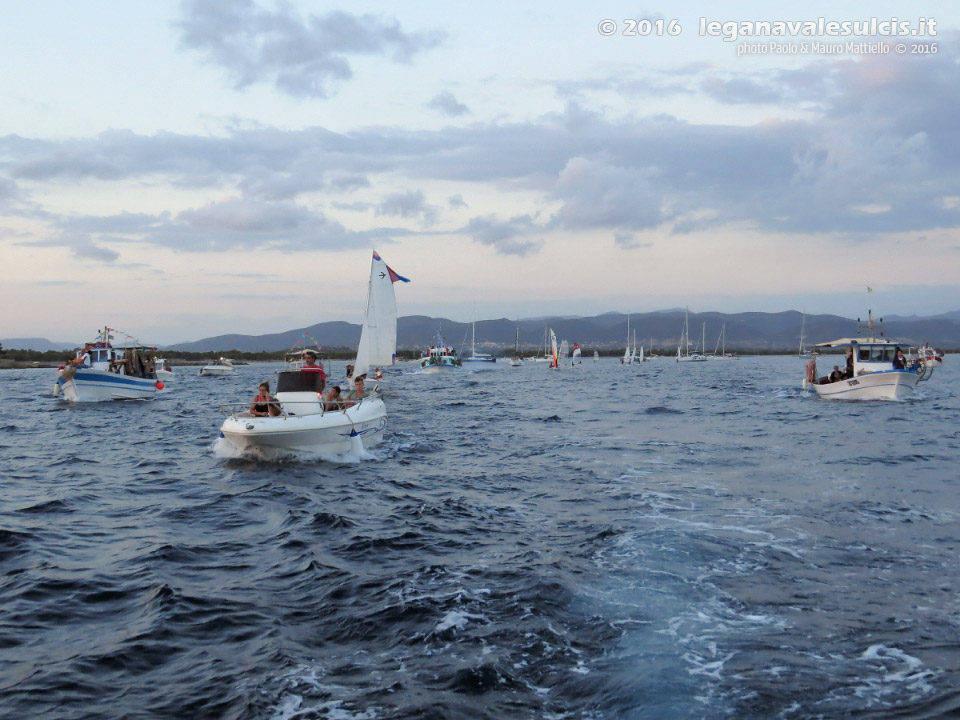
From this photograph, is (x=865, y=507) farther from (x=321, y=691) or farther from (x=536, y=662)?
(x=321, y=691)

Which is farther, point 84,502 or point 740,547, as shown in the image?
point 84,502

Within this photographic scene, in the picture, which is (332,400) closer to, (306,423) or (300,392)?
(300,392)

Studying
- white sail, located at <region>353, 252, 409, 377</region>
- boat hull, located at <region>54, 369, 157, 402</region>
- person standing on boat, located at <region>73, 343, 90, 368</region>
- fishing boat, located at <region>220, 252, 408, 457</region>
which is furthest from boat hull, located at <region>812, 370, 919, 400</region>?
person standing on boat, located at <region>73, 343, 90, 368</region>

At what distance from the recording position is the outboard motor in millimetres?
19406

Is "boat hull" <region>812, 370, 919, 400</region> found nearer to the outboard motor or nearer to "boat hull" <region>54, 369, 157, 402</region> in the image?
the outboard motor

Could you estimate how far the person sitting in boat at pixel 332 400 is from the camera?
19.5 m

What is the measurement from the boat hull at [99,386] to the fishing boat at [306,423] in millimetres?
25614

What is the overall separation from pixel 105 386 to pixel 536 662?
42.3 metres

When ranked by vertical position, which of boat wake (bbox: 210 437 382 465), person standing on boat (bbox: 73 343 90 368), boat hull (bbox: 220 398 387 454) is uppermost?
person standing on boat (bbox: 73 343 90 368)

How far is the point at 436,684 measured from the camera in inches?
242

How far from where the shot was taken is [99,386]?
41.4m

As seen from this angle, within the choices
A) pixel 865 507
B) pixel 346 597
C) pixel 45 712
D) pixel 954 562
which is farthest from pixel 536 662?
pixel 865 507

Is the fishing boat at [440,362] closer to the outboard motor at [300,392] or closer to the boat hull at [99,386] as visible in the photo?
Answer: the boat hull at [99,386]

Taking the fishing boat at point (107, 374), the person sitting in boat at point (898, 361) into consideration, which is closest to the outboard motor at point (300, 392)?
the fishing boat at point (107, 374)
